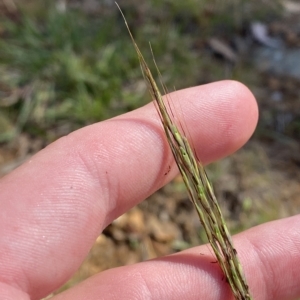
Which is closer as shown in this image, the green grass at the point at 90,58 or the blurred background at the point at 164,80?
the blurred background at the point at 164,80

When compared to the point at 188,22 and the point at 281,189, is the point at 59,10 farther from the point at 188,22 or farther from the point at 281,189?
the point at 281,189

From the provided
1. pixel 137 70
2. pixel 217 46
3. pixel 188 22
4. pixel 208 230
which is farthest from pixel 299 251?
pixel 188 22

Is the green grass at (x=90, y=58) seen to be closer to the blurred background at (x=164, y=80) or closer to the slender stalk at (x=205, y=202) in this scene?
the blurred background at (x=164, y=80)

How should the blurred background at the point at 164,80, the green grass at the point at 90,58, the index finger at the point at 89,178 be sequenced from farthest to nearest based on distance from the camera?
the green grass at the point at 90,58 → the blurred background at the point at 164,80 → the index finger at the point at 89,178

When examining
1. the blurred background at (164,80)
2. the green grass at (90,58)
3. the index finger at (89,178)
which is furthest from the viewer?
the green grass at (90,58)

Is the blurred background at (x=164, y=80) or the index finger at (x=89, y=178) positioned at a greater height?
the index finger at (x=89, y=178)

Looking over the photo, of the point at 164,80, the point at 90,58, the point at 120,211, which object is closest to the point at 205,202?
the point at 120,211

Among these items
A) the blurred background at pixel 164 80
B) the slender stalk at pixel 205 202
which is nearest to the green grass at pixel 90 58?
the blurred background at pixel 164 80

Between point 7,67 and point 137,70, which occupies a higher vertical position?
point 7,67
